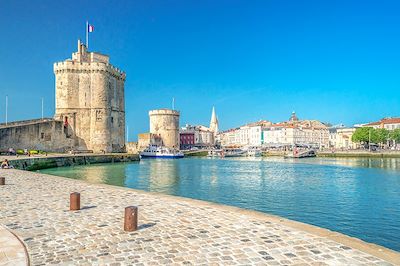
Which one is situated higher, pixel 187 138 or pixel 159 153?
pixel 187 138

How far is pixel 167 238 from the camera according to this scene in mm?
6262

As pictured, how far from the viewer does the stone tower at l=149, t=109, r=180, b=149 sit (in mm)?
85000

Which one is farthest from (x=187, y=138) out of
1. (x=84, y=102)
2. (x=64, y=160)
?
(x=64, y=160)

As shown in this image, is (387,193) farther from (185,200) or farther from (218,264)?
Result: (218,264)

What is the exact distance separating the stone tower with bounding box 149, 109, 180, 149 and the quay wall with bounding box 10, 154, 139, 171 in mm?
31159

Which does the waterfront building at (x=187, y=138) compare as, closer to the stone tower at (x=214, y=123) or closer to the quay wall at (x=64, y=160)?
the stone tower at (x=214, y=123)

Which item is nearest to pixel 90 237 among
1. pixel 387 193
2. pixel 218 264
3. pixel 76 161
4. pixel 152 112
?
pixel 218 264

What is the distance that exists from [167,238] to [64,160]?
113ft

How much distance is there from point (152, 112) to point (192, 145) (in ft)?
173

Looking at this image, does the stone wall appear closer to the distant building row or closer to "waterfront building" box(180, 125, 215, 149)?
the distant building row

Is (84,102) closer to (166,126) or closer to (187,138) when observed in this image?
(166,126)

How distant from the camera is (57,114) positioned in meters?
47.3

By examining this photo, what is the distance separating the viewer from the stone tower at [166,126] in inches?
3346

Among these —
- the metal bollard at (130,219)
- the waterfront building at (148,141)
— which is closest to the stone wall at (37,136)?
the metal bollard at (130,219)
